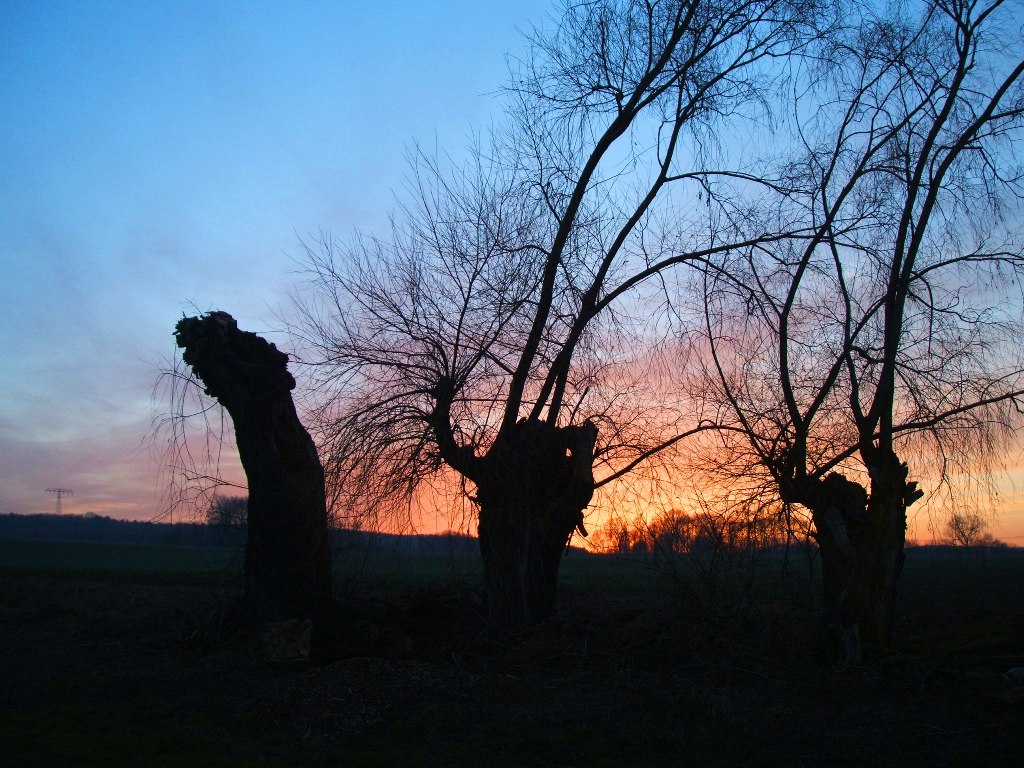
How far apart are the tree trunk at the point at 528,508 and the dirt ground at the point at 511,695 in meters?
0.54

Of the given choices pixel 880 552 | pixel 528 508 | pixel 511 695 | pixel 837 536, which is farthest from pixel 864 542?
pixel 511 695

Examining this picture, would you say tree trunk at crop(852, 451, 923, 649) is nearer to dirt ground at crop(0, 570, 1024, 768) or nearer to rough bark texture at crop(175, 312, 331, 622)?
dirt ground at crop(0, 570, 1024, 768)

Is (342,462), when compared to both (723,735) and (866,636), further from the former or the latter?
(866,636)

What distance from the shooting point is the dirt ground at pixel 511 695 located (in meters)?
6.64

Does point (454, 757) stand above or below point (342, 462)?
below

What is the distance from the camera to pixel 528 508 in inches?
410

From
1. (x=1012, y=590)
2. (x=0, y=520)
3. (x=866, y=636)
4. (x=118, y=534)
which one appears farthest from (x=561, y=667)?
(x=0, y=520)

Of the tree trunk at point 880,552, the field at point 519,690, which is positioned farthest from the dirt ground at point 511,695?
the tree trunk at point 880,552

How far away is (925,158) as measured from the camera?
9.59m

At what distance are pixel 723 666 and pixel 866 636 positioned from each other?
6.37ft

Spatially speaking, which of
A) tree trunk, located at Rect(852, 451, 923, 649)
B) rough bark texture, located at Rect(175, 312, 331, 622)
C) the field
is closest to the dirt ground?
the field

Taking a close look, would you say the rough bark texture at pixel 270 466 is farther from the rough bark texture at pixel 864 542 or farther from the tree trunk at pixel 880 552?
the tree trunk at pixel 880 552

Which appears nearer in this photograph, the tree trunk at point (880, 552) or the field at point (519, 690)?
the field at point (519, 690)

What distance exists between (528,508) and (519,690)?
8.41 ft
